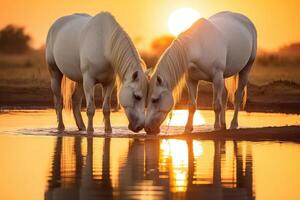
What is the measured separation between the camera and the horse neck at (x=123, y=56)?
13.5 metres

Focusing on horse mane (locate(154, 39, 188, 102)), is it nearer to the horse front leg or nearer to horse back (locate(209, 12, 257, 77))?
the horse front leg

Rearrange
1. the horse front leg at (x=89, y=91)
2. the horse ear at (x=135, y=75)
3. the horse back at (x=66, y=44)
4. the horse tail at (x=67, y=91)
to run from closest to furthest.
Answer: the horse ear at (x=135, y=75)
the horse front leg at (x=89, y=91)
the horse back at (x=66, y=44)
the horse tail at (x=67, y=91)

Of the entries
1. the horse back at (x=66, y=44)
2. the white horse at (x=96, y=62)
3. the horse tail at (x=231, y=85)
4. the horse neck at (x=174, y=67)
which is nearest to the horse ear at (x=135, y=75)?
the white horse at (x=96, y=62)

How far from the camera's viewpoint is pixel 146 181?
8.26 m

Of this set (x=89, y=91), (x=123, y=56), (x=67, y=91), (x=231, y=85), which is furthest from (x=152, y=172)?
(x=231, y=85)

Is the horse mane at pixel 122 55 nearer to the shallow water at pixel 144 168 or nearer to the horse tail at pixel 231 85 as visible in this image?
the shallow water at pixel 144 168

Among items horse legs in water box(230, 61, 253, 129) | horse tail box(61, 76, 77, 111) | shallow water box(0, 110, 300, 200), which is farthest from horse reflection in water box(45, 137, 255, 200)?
horse legs in water box(230, 61, 253, 129)

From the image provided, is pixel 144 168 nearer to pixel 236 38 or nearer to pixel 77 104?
pixel 77 104

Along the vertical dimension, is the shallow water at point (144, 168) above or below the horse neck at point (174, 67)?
below

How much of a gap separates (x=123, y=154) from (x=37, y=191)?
145 inches

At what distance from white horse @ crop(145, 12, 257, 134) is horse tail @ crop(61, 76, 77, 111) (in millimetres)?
2490

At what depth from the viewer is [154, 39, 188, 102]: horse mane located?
13.6 metres

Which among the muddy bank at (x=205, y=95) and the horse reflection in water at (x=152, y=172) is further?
the muddy bank at (x=205, y=95)

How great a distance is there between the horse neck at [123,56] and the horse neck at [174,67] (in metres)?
0.39
